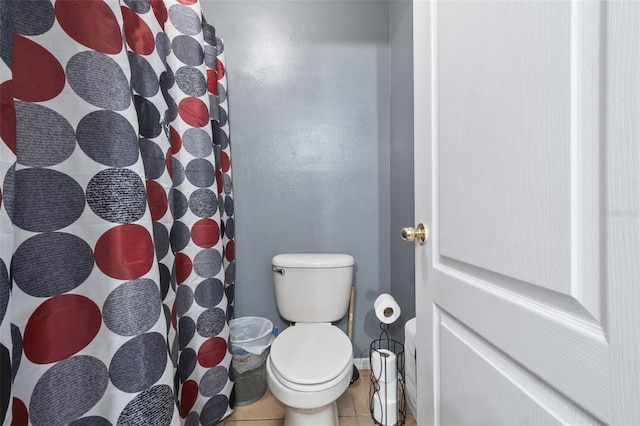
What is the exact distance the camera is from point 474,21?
0.50 m

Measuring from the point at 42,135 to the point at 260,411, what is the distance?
1.38m

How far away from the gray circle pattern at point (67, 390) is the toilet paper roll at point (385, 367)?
37.5 inches

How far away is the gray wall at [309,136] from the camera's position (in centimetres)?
159

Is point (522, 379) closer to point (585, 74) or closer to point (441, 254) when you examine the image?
point (441, 254)

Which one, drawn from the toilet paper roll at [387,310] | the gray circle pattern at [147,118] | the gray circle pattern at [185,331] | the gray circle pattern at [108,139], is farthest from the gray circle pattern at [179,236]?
the toilet paper roll at [387,310]

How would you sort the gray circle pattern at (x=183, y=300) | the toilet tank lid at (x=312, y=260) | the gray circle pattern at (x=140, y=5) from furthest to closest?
the toilet tank lid at (x=312, y=260), the gray circle pattern at (x=183, y=300), the gray circle pattern at (x=140, y=5)

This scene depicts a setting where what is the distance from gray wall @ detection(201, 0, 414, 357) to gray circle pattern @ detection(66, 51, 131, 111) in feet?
3.28

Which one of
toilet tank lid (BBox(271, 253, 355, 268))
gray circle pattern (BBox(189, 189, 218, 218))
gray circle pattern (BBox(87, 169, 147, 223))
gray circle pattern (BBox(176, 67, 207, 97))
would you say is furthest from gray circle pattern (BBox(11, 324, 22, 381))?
toilet tank lid (BBox(271, 253, 355, 268))

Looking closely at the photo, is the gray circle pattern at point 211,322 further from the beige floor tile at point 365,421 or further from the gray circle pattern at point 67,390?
the beige floor tile at point 365,421

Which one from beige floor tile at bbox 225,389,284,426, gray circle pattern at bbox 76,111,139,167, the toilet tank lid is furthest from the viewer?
the toilet tank lid

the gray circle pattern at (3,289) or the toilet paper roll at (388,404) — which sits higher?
the gray circle pattern at (3,289)

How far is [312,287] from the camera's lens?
4.66ft

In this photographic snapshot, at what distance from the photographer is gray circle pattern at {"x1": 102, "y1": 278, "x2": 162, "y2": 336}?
57cm

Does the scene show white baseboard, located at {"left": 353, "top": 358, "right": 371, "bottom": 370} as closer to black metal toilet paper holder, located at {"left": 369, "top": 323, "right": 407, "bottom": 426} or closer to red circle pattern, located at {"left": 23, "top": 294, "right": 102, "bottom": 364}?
black metal toilet paper holder, located at {"left": 369, "top": 323, "right": 407, "bottom": 426}
